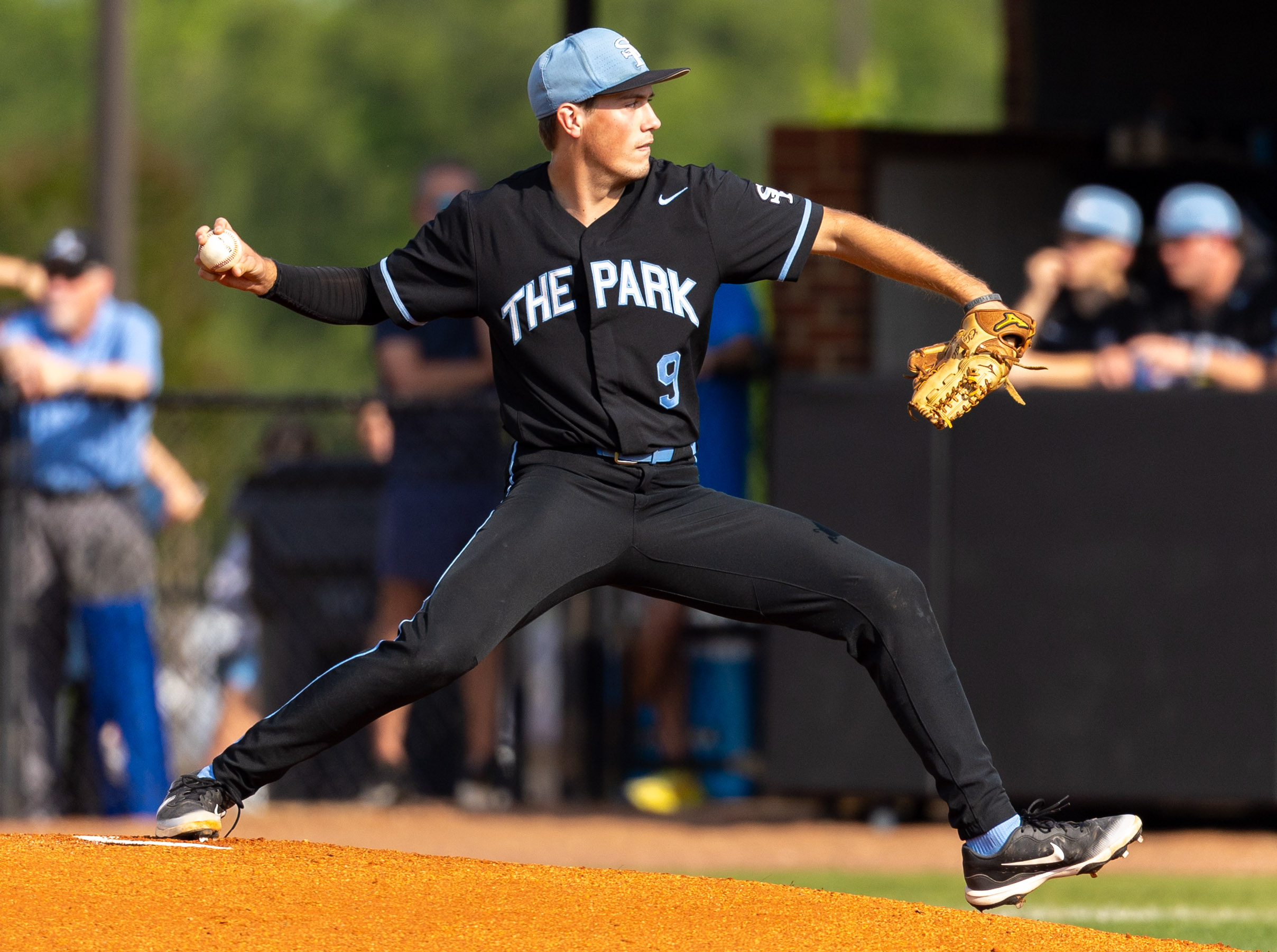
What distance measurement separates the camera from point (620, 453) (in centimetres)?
477

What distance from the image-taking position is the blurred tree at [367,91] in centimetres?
4291

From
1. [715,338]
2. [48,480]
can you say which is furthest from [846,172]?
[48,480]

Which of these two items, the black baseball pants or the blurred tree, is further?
the blurred tree

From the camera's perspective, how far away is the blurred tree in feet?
141

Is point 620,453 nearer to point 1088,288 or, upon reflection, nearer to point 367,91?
point 1088,288

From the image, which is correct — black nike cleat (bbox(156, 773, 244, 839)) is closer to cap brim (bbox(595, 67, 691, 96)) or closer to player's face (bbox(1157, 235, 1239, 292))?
cap brim (bbox(595, 67, 691, 96))

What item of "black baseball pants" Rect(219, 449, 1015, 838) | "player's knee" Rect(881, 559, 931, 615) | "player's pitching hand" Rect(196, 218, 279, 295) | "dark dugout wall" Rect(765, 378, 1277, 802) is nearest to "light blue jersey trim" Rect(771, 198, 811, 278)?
"player's pitching hand" Rect(196, 218, 279, 295)

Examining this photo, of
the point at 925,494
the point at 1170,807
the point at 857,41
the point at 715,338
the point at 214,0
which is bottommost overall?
Answer: the point at 1170,807

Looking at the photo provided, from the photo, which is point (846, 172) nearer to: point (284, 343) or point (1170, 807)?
point (1170, 807)

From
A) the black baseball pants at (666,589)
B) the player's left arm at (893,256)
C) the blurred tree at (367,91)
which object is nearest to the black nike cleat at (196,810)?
the black baseball pants at (666,589)

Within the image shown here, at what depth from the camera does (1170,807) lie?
29.4 feet

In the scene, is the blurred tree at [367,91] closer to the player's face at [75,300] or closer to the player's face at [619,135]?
the player's face at [75,300]

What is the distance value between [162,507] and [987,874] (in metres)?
5.61

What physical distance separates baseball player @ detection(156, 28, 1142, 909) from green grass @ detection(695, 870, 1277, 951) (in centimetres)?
123
